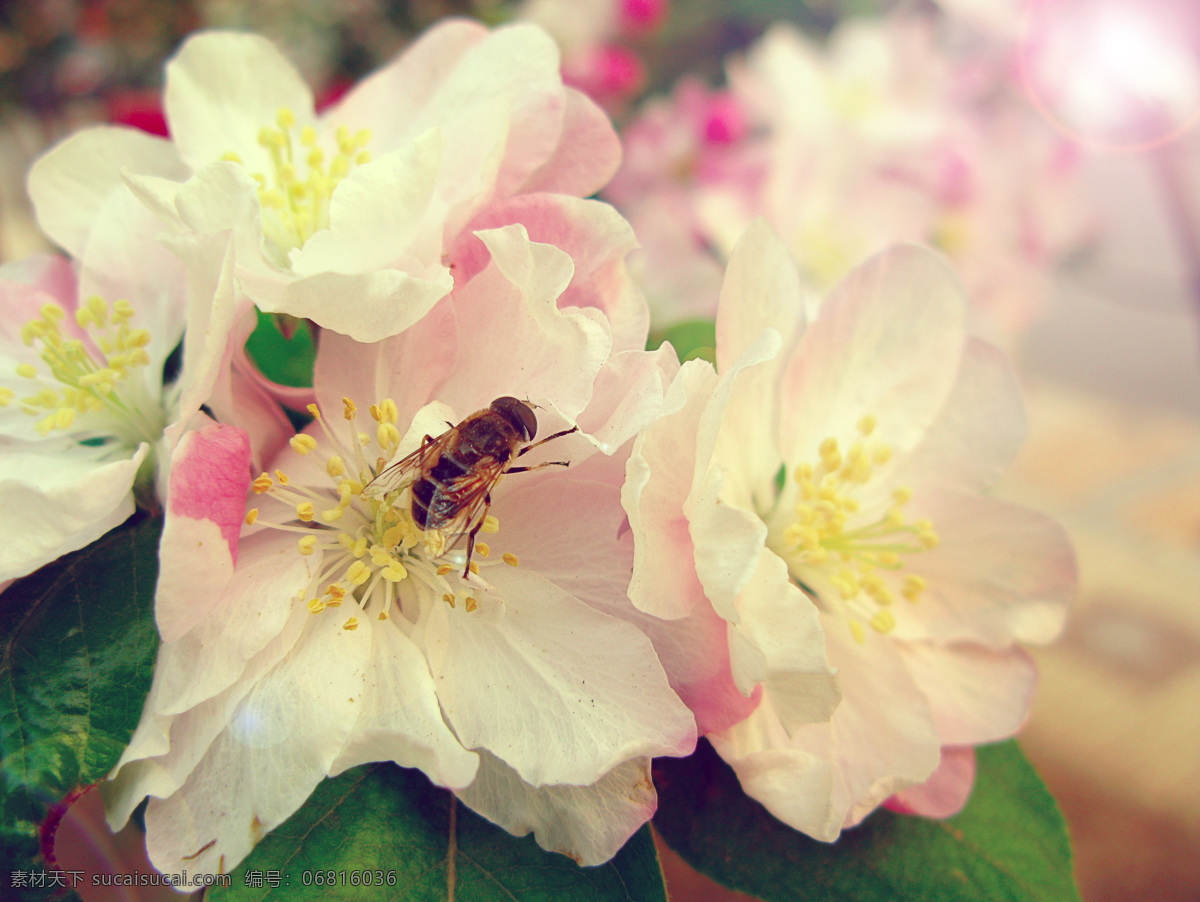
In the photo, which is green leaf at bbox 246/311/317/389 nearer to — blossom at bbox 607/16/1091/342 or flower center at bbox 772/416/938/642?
flower center at bbox 772/416/938/642

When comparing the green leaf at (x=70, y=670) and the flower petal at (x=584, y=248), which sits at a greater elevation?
the flower petal at (x=584, y=248)

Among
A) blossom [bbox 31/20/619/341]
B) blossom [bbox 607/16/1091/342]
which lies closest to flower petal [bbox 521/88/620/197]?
blossom [bbox 31/20/619/341]

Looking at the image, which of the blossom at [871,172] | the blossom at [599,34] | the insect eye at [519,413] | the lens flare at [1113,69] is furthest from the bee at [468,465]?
the lens flare at [1113,69]

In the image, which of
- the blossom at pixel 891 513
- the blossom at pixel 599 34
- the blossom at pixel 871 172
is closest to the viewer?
the blossom at pixel 891 513

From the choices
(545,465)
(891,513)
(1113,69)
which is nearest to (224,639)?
(545,465)

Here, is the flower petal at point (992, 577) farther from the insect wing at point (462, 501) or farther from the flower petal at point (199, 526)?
the flower petal at point (199, 526)

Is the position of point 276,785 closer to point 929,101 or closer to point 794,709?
point 794,709

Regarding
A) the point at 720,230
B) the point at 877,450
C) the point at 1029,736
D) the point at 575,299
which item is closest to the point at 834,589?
the point at 877,450

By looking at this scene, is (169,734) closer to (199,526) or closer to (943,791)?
(199,526)

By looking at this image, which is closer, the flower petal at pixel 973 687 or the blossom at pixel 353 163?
the blossom at pixel 353 163
